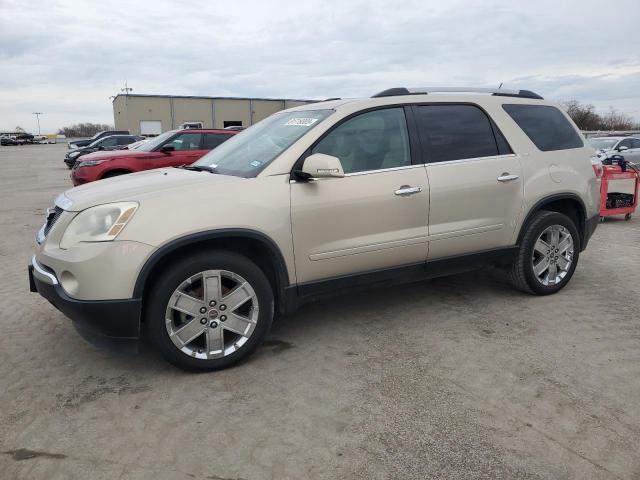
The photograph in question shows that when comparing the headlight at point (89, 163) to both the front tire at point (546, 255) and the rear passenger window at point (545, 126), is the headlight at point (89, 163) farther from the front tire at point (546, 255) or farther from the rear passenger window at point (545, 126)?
the front tire at point (546, 255)

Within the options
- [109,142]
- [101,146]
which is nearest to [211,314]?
[101,146]

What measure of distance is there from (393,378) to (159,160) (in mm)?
8433

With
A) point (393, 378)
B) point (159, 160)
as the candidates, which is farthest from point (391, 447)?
point (159, 160)

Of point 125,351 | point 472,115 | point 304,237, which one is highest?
point 472,115

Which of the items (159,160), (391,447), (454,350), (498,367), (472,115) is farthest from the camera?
(159,160)

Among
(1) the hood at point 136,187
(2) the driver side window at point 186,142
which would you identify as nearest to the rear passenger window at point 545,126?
(1) the hood at point 136,187

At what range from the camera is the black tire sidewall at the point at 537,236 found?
469 cm

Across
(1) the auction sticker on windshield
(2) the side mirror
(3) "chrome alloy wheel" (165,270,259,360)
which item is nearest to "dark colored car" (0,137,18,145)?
(1) the auction sticker on windshield

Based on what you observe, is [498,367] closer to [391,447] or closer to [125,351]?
[391,447]

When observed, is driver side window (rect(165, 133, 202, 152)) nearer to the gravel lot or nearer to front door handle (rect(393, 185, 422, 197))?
the gravel lot

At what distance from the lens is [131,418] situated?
295 cm

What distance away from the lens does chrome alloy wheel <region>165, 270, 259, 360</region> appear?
332 cm

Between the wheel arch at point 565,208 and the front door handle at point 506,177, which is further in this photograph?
the wheel arch at point 565,208

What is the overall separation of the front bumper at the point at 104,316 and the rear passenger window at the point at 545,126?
3.57 meters
